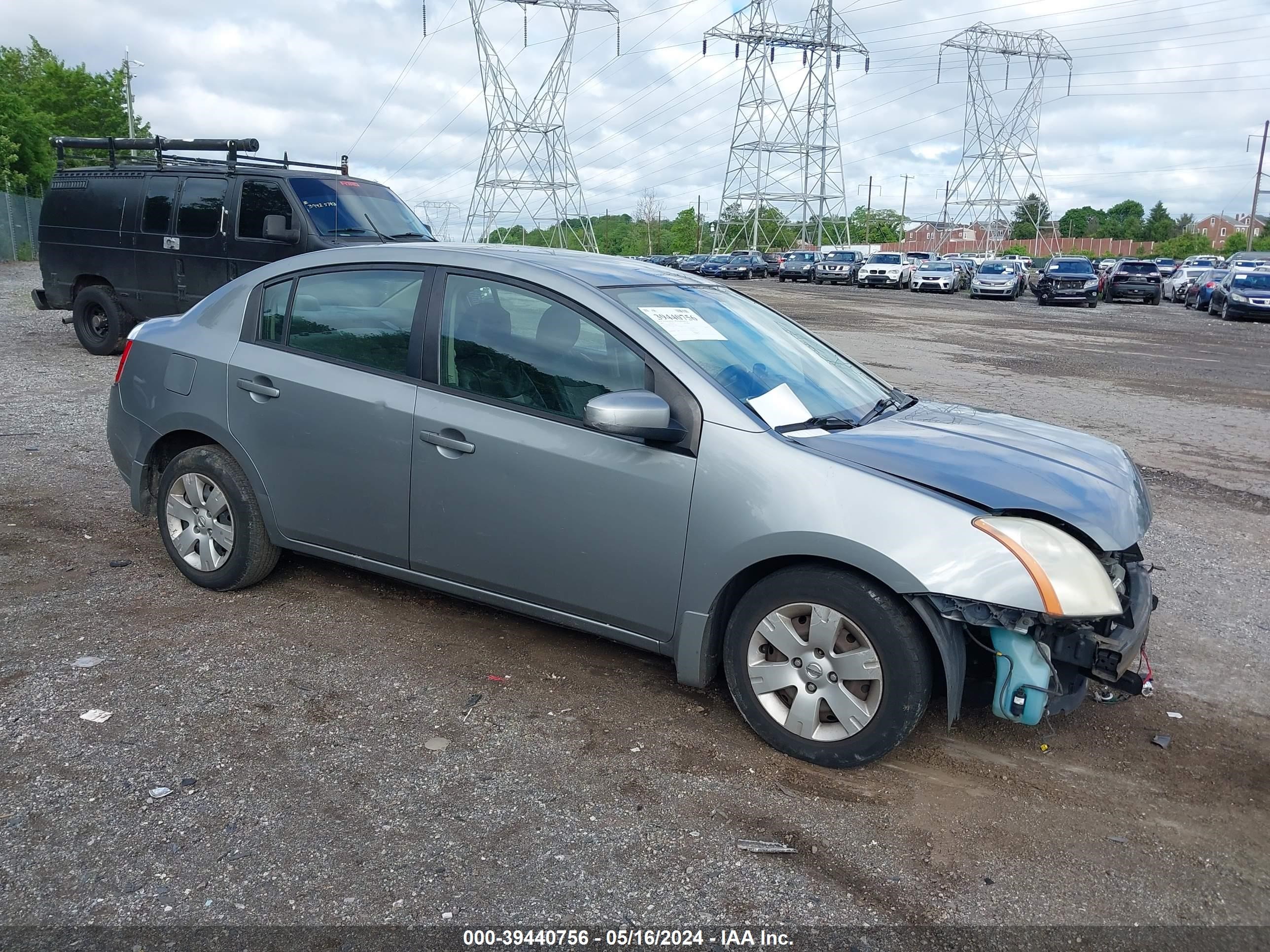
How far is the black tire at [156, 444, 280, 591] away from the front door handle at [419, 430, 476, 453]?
3.61ft

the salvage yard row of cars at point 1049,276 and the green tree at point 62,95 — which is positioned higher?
the green tree at point 62,95

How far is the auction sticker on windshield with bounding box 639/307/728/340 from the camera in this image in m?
3.99

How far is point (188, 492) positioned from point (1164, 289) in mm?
46086

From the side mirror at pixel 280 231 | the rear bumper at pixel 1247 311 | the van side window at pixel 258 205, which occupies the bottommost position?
the side mirror at pixel 280 231

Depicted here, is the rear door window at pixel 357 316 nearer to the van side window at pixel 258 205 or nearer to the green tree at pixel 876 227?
the van side window at pixel 258 205

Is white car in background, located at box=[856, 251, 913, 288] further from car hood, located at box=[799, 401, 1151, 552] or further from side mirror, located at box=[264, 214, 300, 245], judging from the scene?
car hood, located at box=[799, 401, 1151, 552]

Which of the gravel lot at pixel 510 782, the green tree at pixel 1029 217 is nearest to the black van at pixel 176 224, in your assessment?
the gravel lot at pixel 510 782

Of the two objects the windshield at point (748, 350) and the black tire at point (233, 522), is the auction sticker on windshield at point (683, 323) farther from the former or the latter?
the black tire at point (233, 522)

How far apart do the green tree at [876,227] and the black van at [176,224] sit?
116230 mm

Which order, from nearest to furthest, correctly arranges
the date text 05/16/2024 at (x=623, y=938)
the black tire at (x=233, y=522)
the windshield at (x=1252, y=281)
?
the date text 05/16/2024 at (x=623, y=938) → the black tire at (x=233, y=522) → the windshield at (x=1252, y=281)

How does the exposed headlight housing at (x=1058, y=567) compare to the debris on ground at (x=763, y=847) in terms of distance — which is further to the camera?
the exposed headlight housing at (x=1058, y=567)

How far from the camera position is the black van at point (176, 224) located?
1109cm

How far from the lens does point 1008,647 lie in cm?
338

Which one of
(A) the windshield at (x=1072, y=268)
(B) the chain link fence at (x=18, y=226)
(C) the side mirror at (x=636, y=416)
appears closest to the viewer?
(C) the side mirror at (x=636, y=416)
